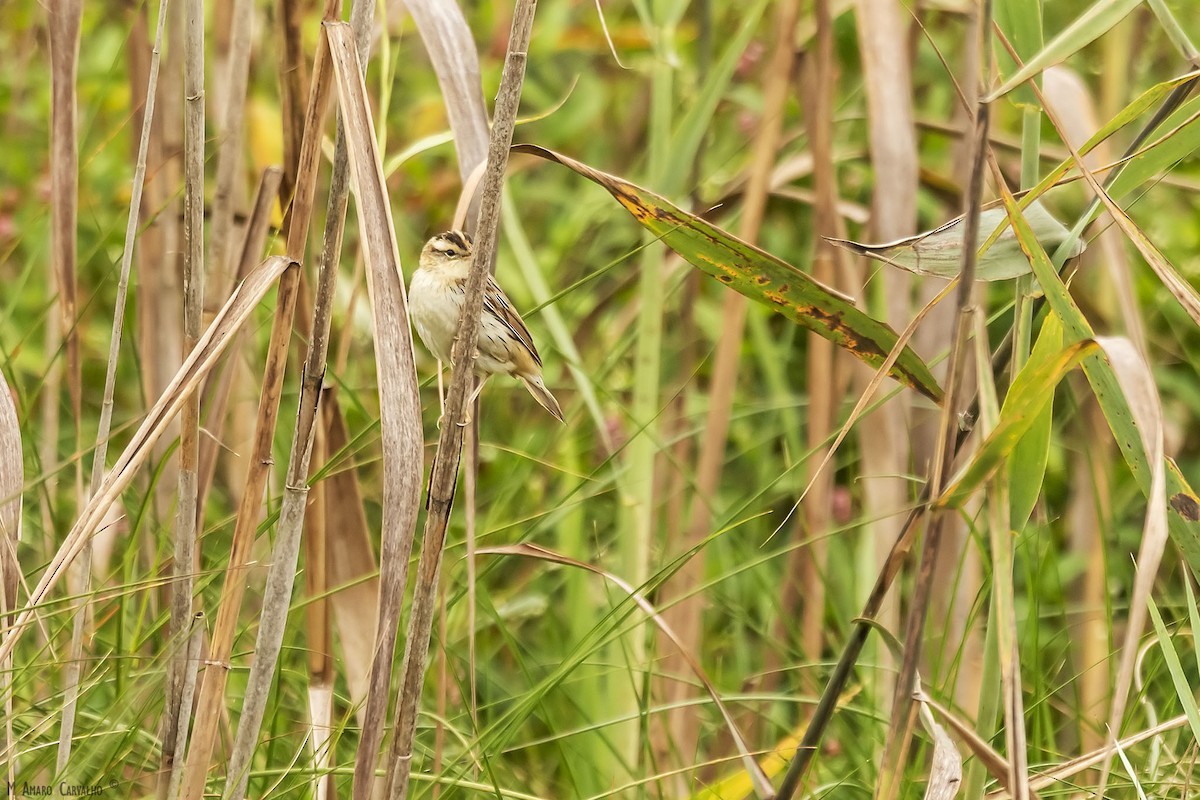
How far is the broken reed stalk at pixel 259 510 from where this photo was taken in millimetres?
1059

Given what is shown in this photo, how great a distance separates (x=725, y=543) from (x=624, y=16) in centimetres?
227

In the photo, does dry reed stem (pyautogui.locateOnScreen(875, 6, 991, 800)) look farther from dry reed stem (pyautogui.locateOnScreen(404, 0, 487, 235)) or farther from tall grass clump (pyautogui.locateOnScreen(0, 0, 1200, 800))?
dry reed stem (pyautogui.locateOnScreen(404, 0, 487, 235))

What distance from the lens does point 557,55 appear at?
13.3 ft

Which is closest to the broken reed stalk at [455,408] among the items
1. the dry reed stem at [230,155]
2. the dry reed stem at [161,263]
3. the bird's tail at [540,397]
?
the dry reed stem at [230,155]

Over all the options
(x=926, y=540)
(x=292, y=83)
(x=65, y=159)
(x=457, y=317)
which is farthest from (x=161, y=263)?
(x=926, y=540)

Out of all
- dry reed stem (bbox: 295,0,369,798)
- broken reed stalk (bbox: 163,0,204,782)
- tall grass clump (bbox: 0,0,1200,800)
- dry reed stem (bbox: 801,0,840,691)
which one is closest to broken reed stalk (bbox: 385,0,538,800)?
tall grass clump (bbox: 0,0,1200,800)

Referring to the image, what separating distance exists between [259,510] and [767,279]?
53cm

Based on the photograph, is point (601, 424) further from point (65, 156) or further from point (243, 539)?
point (65, 156)

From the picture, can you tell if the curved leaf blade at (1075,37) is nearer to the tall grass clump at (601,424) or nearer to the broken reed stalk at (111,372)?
the tall grass clump at (601,424)

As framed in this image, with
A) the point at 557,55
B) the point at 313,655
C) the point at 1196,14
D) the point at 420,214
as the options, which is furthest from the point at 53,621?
the point at 1196,14

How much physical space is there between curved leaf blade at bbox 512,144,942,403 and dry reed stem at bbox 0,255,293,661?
0.98 feet

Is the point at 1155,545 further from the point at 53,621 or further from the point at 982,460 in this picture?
the point at 53,621

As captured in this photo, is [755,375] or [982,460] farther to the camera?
[755,375]

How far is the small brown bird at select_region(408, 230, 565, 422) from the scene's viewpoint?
205cm
